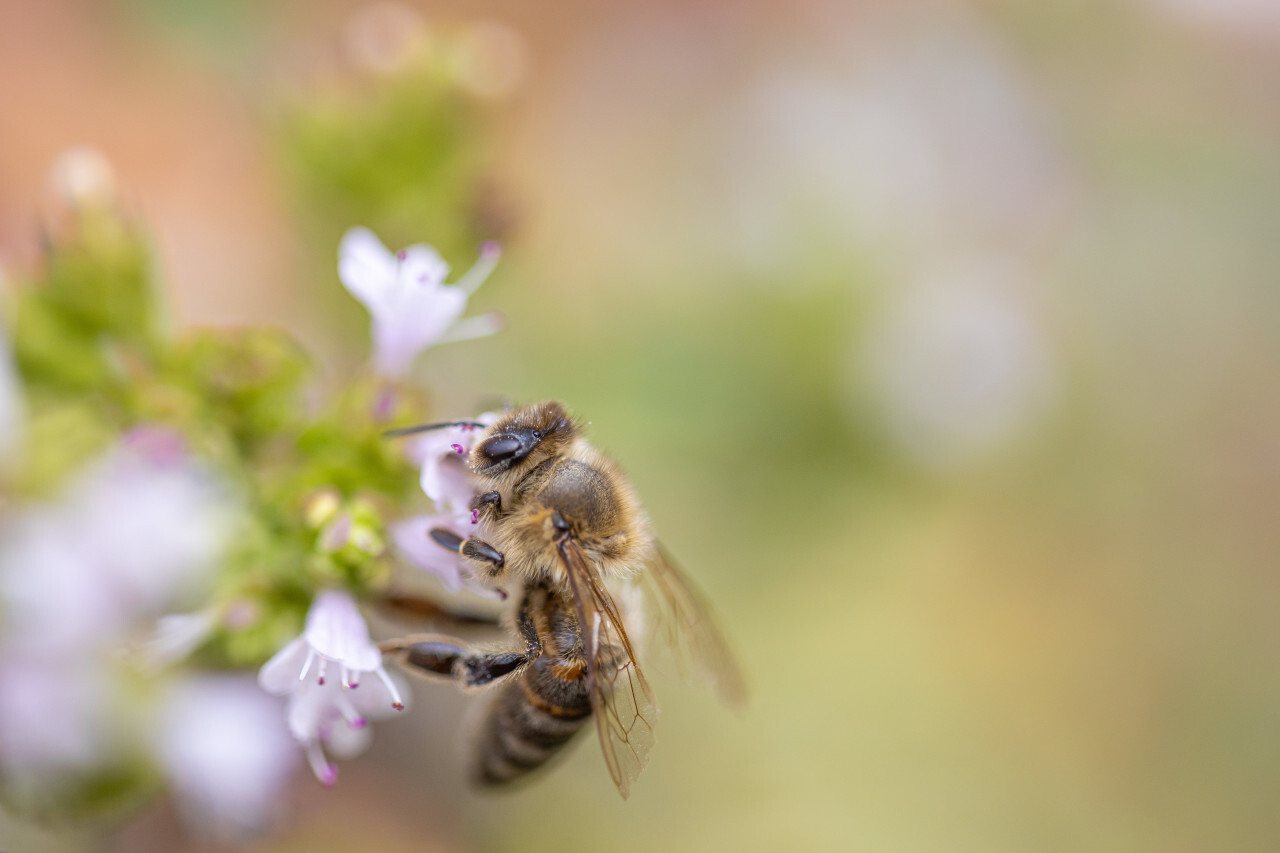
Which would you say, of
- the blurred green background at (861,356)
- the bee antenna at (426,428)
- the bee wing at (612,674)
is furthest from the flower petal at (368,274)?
the blurred green background at (861,356)

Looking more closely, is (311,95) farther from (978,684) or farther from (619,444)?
(978,684)

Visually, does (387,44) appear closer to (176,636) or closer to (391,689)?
(176,636)

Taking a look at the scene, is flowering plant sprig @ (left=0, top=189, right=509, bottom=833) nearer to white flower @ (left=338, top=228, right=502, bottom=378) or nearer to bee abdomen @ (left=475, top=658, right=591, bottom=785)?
white flower @ (left=338, top=228, right=502, bottom=378)

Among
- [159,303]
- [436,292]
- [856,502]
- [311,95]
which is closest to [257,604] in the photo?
[436,292]

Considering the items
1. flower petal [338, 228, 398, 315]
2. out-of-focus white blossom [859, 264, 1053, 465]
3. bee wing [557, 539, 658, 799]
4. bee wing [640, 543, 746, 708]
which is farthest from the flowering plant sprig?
out-of-focus white blossom [859, 264, 1053, 465]

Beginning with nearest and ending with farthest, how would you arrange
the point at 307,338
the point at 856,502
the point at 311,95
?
the point at 311,95
the point at 307,338
the point at 856,502

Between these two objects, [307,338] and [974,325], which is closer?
[307,338]

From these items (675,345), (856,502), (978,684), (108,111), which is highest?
(108,111)
